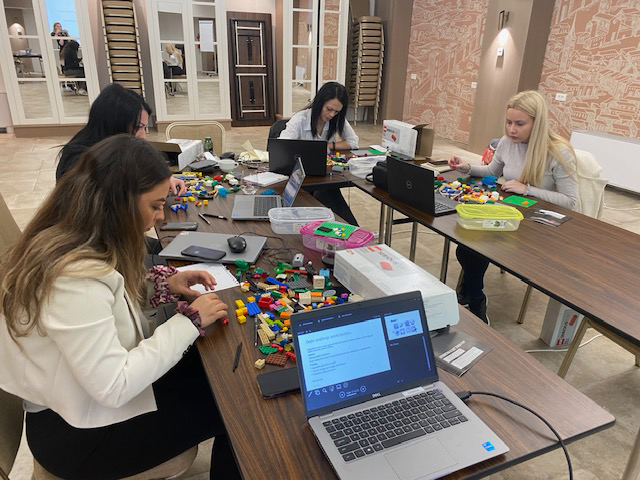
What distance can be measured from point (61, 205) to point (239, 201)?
1337mm

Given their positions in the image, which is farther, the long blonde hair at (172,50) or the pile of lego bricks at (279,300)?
the long blonde hair at (172,50)

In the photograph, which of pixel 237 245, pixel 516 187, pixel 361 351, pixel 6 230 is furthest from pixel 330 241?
pixel 516 187

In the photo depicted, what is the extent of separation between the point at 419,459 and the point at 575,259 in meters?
1.33

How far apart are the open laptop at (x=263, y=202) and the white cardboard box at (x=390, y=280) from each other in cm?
76

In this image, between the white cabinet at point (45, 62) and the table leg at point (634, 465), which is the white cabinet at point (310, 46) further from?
the table leg at point (634, 465)

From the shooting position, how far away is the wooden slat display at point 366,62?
28.3 feet

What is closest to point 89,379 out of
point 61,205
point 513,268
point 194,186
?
point 61,205

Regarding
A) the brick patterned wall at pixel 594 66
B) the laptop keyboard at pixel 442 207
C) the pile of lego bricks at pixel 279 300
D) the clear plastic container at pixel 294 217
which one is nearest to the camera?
the pile of lego bricks at pixel 279 300

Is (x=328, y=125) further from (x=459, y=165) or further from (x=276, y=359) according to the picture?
(x=276, y=359)

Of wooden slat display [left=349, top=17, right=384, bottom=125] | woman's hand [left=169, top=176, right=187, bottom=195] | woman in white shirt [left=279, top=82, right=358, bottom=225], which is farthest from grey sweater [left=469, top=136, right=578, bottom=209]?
wooden slat display [left=349, top=17, right=384, bottom=125]

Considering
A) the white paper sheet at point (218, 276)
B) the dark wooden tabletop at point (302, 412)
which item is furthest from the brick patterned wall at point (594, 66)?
the white paper sheet at point (218, 276)

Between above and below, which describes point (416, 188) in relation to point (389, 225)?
above

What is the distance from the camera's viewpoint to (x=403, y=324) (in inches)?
41.7

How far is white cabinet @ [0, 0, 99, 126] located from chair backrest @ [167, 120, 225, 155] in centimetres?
451
